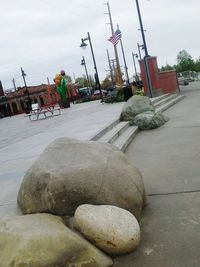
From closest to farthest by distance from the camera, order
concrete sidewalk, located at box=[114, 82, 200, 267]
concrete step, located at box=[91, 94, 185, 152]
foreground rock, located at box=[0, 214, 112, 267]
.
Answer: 1. foreground rock, located at box=[0, 214, 112, 267]
2. concrete sidewalk, located at box=[114, 82, 200, 267]
3. concrete step, located at box=[91, 94, 185, 152]

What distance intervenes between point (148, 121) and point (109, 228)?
8038 millimetres

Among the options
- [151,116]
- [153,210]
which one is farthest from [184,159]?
[151,116]

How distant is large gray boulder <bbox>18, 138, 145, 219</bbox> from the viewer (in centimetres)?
436

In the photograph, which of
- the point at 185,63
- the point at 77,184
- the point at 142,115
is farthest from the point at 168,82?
the point at 185,63

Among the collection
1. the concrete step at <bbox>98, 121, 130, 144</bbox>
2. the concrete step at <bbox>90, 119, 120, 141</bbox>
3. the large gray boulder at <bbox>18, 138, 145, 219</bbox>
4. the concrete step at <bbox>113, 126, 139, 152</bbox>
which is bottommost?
the concrete step at <bbox>113, 126, 139, 152</bbox>

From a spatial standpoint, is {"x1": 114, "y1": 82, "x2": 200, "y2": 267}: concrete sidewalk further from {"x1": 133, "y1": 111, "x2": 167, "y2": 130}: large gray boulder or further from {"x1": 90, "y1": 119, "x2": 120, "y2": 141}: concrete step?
{"x1": 133, "y1": 111, "x2": 167, "y2": 130}: large gray boulder

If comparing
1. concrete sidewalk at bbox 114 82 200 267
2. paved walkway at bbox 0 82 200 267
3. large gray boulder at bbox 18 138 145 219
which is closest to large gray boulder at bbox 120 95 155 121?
paved walkway at bbox 0 82 200 267

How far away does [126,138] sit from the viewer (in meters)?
9.84

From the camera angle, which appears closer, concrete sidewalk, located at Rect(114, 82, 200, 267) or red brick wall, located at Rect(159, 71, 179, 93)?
concrete sidewalk, located at Rect(114, 82, 200, 267)

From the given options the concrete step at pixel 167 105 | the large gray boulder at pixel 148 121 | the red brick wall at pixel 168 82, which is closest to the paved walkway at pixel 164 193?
the large gray boulder at pixel 148 121

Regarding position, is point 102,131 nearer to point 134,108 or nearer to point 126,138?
point 126,138

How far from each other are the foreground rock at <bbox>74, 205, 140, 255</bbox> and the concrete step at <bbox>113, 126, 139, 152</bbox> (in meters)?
4.61

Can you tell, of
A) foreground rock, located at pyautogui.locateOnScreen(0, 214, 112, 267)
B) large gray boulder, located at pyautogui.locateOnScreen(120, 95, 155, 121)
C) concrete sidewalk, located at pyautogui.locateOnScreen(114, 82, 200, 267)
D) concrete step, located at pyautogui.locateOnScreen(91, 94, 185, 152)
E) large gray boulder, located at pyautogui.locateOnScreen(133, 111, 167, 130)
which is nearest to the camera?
foreground rock, located at pyautogui.locateOnScreen(0, 214, 112, 267)

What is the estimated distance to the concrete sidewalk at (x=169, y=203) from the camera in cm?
384
